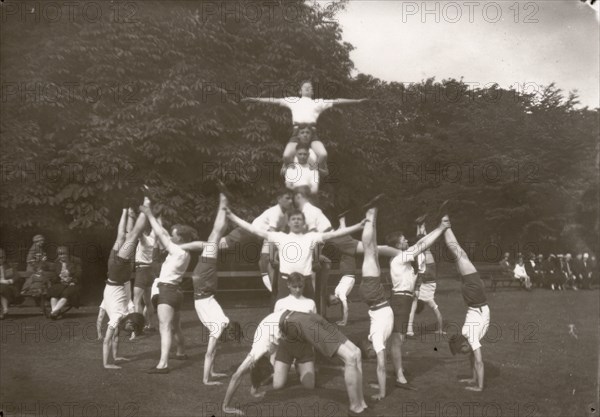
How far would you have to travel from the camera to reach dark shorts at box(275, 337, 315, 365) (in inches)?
340

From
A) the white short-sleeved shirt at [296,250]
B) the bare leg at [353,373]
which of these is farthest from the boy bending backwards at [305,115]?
the bare leg at [353,373]

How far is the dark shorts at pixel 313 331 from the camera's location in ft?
25.2

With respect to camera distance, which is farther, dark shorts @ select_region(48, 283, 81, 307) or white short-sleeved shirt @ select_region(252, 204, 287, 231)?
dark shorts @ select_region(48, 283, 81, 307)

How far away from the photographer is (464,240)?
24.5 m

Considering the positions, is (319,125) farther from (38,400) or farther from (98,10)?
(38,400)

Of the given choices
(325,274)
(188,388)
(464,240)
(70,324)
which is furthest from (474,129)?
(188,388)

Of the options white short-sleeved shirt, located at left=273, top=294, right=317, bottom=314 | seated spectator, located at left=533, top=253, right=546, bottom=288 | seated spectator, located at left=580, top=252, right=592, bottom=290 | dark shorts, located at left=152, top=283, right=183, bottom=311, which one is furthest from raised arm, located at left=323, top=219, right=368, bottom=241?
seated spectator, located at left=580, top=252, right=592, bottom=290

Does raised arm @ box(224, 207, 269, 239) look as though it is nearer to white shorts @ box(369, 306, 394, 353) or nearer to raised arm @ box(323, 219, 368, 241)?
raised arm @ box(323, 219, 368, 241)

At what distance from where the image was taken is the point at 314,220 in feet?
33.2

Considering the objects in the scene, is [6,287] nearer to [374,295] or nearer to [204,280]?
[204,280]

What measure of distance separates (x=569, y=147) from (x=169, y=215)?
15.3m

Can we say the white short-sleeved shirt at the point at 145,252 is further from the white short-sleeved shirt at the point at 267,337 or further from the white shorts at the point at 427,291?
the white shorts at the point at 427,291

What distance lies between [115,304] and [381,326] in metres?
4.48

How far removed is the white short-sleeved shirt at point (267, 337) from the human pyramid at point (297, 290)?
13mm
